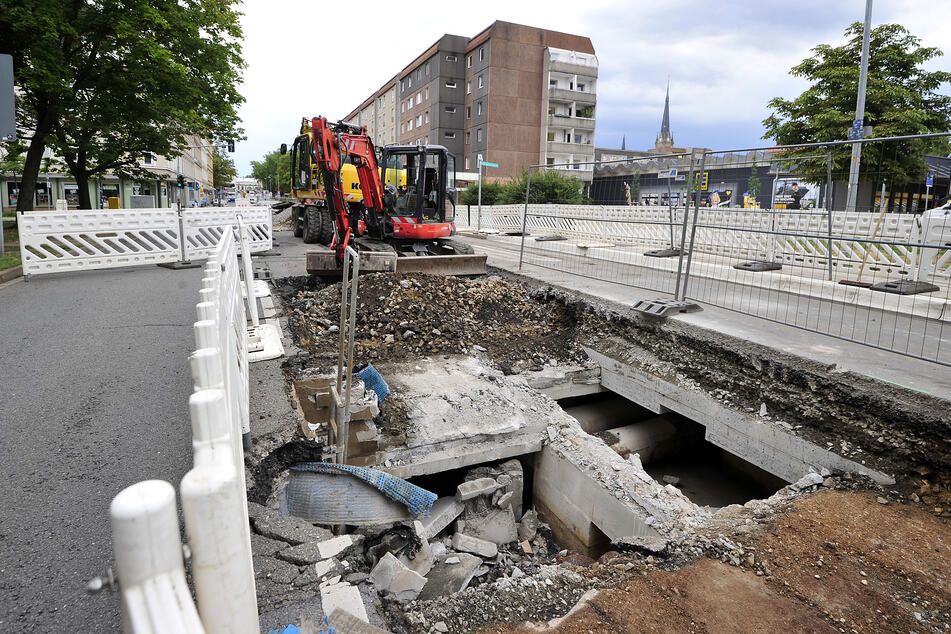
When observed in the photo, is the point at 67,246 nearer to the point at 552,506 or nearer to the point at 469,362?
the point at 469,362

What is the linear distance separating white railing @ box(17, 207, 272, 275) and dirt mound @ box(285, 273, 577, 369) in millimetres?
3973

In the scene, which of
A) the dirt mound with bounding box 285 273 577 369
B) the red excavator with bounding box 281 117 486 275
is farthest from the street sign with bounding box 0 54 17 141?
the dirt mound with bounding box 285 273 577 369

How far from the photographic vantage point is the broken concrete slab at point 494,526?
479cm

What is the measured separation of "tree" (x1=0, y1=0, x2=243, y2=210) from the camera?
46.4 feet

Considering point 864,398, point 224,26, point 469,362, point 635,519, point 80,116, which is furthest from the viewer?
point 224,26

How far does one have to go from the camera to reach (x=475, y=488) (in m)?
4.91

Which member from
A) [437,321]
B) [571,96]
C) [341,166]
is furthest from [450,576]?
[571,96]

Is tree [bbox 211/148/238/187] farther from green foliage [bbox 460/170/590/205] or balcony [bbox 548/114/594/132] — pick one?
green foliage [bbox 460/170/590/205]

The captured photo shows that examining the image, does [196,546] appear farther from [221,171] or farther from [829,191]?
[221,171]

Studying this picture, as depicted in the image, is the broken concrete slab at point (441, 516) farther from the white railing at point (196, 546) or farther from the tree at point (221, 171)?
the tree at point (221, 171)

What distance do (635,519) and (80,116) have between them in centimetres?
2002

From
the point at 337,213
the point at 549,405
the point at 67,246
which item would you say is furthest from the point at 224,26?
the point at 549,405

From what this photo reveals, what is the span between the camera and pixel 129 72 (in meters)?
15.7

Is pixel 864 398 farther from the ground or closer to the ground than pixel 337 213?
closer to the ground
